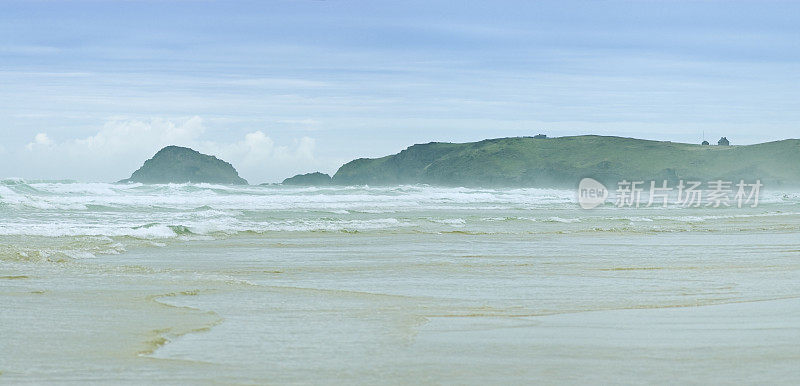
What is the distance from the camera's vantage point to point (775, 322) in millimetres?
5445

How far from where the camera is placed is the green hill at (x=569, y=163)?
116 m

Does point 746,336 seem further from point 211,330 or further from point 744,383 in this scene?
point 211,330

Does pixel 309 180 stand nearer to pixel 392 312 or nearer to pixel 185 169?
pixel 185 169

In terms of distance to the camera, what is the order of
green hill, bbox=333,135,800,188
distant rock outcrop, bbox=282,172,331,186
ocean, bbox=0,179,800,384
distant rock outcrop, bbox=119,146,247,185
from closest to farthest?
ocean, bbox=0,179,800,384, green hill, bbox=333,135,800,188, distant rock outcrop, bbox=119,146,247,185, distant rock outcrop, bbox=282,172,331,186

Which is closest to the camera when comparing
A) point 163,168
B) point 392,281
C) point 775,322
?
point 775,322

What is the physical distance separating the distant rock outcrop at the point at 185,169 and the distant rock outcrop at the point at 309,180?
7.67 meters

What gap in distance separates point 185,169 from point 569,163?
59.1 meters

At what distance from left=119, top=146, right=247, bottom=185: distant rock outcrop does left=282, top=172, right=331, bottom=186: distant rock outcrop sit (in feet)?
25.2

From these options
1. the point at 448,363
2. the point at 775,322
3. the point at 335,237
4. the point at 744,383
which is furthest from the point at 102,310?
the point at 335,237

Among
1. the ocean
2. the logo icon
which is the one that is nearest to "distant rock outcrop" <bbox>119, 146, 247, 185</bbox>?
the logo icon

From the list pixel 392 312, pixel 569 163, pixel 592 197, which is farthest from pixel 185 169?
pixel 392 312

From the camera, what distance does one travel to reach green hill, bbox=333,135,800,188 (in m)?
116

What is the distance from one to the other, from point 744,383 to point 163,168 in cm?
12076

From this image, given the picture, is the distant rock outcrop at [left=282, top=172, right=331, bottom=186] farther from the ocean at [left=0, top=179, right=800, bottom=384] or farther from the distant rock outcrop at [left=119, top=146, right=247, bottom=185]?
the ocean at [left=0, top=179, right=800, bottom=384]
